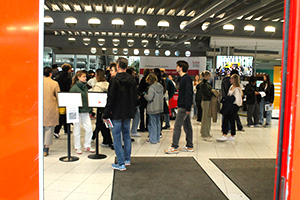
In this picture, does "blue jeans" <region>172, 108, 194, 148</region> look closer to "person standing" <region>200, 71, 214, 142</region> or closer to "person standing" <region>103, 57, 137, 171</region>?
"person standing" <region>200, 71, 214, 142</region>

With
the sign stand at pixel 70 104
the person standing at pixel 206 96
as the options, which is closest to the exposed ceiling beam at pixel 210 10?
the person standing at pixel 206 96

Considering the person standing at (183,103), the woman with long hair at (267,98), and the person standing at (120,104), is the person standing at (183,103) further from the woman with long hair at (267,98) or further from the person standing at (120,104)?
the woman with long hair at (267,98)

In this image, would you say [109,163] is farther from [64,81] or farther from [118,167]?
[64,81]

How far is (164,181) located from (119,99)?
1278 millimetres

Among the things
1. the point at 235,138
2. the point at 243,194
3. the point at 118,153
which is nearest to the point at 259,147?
the point at 235,138

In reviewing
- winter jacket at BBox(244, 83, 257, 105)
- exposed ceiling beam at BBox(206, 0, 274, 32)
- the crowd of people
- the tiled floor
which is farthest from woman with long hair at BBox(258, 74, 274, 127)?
exposed ceiling beam at BBox(206, 0, 274, 32)

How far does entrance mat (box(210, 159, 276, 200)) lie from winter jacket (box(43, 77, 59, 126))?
2.74 metres

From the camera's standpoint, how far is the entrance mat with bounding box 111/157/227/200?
345cm

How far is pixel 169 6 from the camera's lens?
7688 millimetres

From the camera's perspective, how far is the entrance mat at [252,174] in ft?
11.8

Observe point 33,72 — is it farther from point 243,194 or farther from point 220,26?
point 220,26

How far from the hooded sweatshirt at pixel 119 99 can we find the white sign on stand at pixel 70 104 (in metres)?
0.85

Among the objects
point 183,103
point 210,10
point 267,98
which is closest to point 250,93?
point 267,98

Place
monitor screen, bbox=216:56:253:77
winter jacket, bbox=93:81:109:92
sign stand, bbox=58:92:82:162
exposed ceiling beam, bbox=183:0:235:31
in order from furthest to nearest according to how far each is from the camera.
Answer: monitor screen, bbox=216:56:253:77 → exposed ceiling beam, bbox=183:0:235:31 → winter jacket, bbox=93:81:109:92 → sign stand, bbox=58:92:82:162
